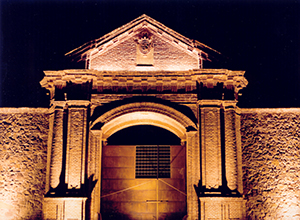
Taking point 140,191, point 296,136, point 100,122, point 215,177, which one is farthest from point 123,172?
point 296,136

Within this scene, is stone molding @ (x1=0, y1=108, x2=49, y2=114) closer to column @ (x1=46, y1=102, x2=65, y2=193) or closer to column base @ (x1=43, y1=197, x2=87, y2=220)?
column @ (x1=46, y1=102, x2=65, y2=193)

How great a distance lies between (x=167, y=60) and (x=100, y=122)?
3398 millimetres

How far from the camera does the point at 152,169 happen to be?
14273mm

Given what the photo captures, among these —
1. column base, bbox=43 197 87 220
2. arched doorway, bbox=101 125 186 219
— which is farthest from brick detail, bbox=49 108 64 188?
arched doorway, bbox=101 125 186 219

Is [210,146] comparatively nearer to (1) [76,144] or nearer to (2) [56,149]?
(1) [76,144]

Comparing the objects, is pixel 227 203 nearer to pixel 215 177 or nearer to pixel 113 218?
pixel 215 177

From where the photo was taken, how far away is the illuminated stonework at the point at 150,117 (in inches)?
452

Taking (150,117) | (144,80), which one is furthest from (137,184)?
(144,80)

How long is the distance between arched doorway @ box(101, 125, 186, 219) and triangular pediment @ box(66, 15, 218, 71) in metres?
3.25

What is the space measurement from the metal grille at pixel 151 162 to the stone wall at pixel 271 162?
3.45 meters

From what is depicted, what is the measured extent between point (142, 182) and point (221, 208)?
154 inches

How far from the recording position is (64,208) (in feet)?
36.4

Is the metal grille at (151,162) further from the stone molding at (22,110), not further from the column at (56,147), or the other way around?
A: the stone molding at (22,110)

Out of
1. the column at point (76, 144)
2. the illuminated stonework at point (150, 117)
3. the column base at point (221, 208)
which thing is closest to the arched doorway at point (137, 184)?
the illuminated stonework at point (150, 117)
